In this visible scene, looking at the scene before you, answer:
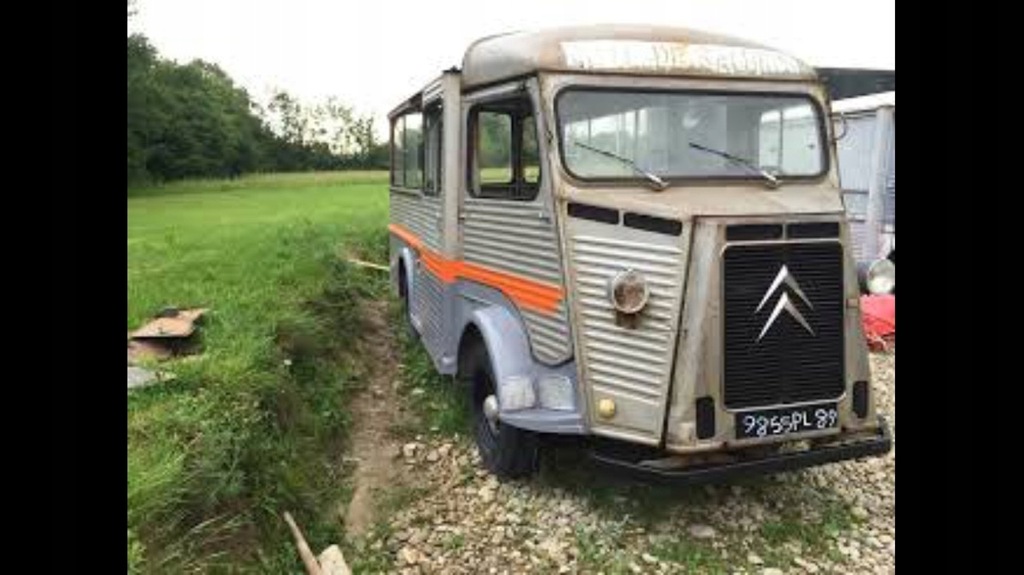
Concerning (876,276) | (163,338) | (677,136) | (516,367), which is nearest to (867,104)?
(876,276)

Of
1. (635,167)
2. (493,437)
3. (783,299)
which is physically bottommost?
(493,437)

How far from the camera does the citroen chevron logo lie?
4.50m

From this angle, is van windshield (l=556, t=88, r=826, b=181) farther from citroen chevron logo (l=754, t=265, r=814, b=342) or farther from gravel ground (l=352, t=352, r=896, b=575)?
gravel ground (l=352, t=352, r=896, b=575)

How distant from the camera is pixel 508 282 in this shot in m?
5.38

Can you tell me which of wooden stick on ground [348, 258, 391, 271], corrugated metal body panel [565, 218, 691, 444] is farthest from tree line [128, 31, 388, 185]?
corrugated metal body panel [565, 218, 691, 444]

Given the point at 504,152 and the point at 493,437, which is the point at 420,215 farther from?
the point at 493,437

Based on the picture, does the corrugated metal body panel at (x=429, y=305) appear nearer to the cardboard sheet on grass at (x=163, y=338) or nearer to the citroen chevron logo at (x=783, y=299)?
the cardboard sheet on grass at (x=163, y=338)

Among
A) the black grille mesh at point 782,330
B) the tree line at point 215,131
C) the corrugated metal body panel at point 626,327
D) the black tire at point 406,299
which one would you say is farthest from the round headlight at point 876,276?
the tree line at point 215,131

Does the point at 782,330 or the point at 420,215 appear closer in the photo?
the point at 782,330

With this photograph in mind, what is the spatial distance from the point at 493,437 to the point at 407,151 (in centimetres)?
363

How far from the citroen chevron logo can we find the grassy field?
268cm

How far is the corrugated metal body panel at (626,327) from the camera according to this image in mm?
4465
